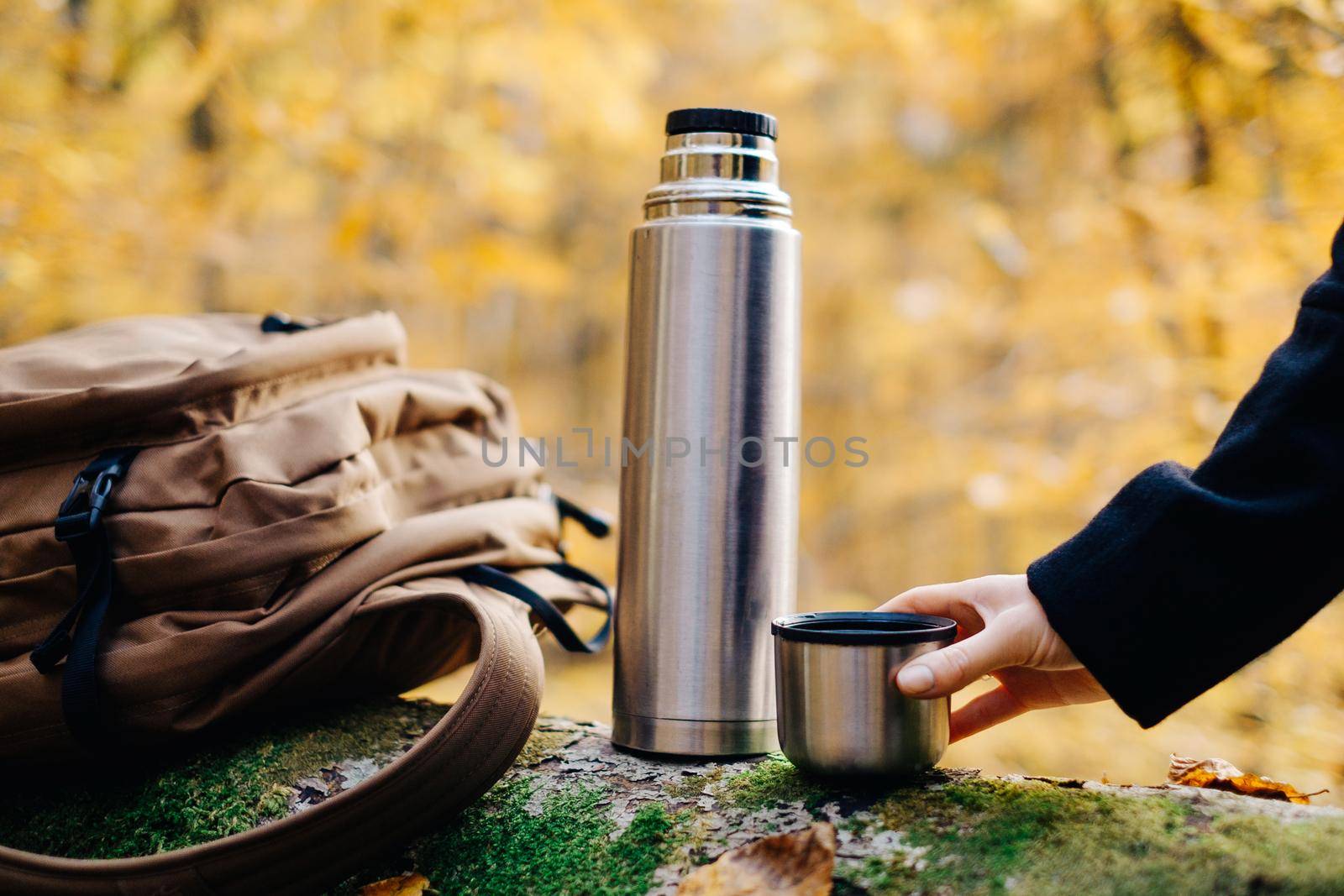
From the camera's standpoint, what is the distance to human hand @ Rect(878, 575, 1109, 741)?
35.8 inches

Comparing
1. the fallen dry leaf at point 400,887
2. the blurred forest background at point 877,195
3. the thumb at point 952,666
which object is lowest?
the fallen dry leaf at point 400,887

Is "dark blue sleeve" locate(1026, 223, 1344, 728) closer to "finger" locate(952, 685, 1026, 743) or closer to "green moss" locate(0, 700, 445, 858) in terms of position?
"finger" locate(952, 685, 1026, 743)

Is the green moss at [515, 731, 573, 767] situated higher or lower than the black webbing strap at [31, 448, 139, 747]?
lower

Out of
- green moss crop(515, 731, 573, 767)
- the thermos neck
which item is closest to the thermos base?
green moss crop(515, 731, 573, 767)

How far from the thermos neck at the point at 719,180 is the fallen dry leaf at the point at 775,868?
0.69 metres

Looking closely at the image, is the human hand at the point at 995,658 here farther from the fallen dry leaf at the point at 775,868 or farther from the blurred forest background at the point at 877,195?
the blurred forest background at the point at 877,195

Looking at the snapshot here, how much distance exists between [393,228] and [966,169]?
9.59ft

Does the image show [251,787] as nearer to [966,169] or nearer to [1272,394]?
[1272,394]

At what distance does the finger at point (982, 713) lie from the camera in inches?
43.5

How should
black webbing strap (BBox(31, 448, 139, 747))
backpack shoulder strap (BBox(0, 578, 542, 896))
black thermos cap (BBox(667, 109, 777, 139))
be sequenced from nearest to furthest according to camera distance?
backpack shoulder strap (BBox(0, 578, 542, 896)) < black webbing strap (BBox(31, 448, 139, 747)) < black thermos cap (BBox(667, 109, 777, 139))

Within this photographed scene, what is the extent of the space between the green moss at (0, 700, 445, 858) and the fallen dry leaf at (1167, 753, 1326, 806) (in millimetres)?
950

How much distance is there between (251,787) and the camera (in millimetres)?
1074

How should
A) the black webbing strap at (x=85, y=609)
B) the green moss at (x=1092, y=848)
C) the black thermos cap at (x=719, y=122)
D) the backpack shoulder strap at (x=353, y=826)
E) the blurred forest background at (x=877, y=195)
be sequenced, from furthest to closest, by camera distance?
the blurred forest background at (x=877, y=195) → the black thermos cap at (x=719, y=122) → the black webbing strap at (x=85, y=609) → the backpack shoulder strap at (x=353, y=826) → the green moss at (x=1092, y=848)

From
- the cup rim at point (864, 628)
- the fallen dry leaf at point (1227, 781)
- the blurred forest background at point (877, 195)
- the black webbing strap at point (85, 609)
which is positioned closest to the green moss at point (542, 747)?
the cup rim at point (864, 628)
